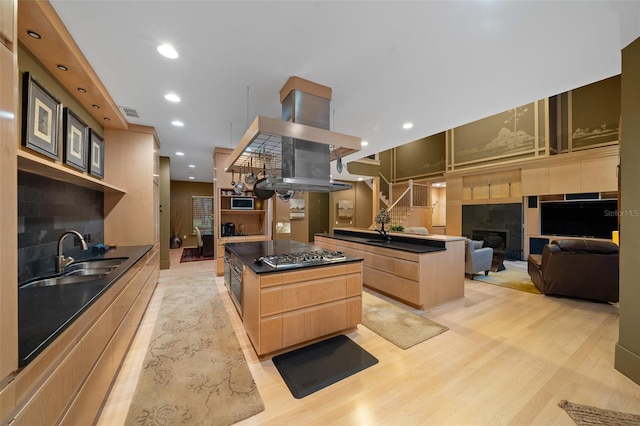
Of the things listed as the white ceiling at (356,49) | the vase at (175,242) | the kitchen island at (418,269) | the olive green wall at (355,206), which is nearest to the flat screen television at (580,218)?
the kitchen island at (418,269)

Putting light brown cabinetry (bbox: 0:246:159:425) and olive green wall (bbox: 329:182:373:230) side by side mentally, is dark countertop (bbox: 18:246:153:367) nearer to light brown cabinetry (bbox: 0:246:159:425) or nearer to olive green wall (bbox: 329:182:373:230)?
light brown cabinetry (bbox: 0:246:159:425)

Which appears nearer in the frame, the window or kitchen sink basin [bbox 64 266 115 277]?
kitchen sink basin [bbox 64 266 115 277]

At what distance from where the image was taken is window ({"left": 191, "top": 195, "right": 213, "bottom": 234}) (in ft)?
32.6

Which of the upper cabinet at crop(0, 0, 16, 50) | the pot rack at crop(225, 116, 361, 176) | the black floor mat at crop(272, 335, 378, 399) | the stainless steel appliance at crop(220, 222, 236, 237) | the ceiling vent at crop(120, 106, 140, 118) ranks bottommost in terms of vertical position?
the black floor mat at crop(272, 335, 378, 399)

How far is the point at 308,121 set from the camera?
102 inches

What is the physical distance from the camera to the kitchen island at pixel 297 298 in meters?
2.16

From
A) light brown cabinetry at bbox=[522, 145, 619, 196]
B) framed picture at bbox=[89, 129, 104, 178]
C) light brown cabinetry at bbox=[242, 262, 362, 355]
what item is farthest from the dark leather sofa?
framed picture at bbox=[89, 129, 104, 178]

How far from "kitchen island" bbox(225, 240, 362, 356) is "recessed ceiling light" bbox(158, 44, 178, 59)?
211cm

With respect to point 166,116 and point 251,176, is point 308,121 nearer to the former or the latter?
point 251,176

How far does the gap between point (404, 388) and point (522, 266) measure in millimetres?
6183

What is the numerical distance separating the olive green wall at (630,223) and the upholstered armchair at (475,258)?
2.63 m

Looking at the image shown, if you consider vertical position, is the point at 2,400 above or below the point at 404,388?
above

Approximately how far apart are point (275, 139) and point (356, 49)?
3.73 ft

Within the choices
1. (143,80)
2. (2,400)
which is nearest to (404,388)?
(2,400)
